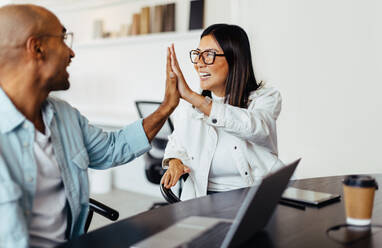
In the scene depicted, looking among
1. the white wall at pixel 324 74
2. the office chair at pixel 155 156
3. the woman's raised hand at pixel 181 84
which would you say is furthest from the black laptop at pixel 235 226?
the white wall at pixel 324 74

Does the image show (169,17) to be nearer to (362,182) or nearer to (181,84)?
(181,84)

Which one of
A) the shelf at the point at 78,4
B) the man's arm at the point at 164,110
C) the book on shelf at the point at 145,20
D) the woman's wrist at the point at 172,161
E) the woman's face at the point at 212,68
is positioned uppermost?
the shelf at the point at 78,4

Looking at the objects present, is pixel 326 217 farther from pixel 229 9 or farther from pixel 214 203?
pixel 229 9

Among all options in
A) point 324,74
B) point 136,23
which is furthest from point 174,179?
point 136,23

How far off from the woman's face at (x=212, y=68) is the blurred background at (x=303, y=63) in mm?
1480

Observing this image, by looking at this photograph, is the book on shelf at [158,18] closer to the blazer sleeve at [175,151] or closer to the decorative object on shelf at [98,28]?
the decorative object on shelf at [98,28]

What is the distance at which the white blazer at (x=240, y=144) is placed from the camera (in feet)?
5.70

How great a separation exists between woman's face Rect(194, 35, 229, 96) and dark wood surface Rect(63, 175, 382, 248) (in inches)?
26.3

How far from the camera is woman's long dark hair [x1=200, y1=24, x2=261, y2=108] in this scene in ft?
6.41

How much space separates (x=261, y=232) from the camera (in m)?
1.10

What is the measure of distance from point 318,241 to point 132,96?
369cm

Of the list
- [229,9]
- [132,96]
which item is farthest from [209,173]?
[132,96]

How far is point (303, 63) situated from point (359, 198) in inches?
90.6

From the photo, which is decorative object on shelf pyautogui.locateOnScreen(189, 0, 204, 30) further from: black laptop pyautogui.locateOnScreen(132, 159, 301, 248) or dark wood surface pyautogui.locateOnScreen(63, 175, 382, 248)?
black laptop pyautogui.locateOnScreen(132, 159, 301, 248)
